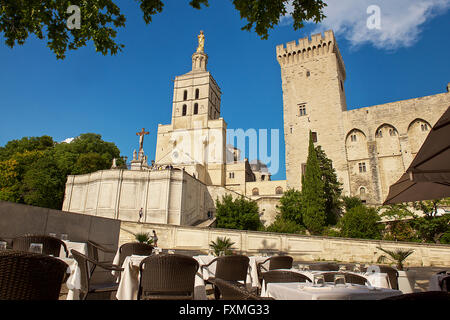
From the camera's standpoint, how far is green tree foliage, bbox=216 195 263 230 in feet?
99.5

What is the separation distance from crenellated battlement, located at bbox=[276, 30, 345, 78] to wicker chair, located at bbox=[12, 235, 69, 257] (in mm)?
39833

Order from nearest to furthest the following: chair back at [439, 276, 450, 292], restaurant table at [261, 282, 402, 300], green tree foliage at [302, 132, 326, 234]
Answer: restaurant table at [261, 282, 402, 300] → chair back at [439, 276, 450, 292] → green tree foliage at [302, 132, 326, 234]

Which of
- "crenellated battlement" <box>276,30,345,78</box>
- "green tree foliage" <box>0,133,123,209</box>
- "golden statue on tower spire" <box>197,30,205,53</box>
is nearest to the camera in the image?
"green tree foliage" <box>0,133,123,209</box>

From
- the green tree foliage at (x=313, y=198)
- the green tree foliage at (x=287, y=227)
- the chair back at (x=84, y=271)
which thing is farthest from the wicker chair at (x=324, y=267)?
the green tree foliage at (x=313, y=198)

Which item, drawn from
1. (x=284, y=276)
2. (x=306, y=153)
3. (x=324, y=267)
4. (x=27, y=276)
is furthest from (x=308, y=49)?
(x=27, y=276)

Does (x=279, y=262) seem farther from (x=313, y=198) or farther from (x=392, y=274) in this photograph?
(x=313, y=198)

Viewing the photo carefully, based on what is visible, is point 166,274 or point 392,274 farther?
point 392,274

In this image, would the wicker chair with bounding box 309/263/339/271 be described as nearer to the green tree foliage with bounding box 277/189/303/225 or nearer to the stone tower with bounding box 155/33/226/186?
the green tree foliage with bounding box 277/189/303/225

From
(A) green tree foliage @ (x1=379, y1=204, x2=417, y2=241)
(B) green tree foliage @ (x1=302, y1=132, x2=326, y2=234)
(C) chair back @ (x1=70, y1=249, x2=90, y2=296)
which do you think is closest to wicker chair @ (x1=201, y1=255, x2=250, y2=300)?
(C) chair back @ (x1=70, y1=249, x2=90, y2=296)

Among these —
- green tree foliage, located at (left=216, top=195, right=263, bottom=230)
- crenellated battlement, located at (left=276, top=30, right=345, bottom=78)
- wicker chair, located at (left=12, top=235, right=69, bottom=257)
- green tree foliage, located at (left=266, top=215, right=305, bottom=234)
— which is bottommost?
wicker chair, located at (left=12, top=235, right=69, bottom=257)

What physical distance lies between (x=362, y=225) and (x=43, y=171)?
3388cm

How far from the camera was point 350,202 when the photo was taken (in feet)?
102
